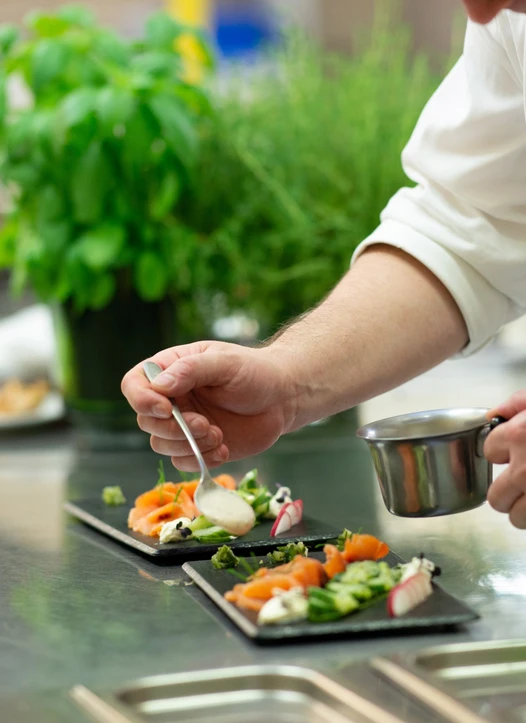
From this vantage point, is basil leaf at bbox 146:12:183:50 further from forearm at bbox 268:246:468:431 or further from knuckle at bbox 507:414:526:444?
knuckle at bbox 507:414:526:444

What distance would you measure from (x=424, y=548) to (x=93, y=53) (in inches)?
48.1

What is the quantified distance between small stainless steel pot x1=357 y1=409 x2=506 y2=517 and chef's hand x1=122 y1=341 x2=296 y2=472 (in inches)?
6.2

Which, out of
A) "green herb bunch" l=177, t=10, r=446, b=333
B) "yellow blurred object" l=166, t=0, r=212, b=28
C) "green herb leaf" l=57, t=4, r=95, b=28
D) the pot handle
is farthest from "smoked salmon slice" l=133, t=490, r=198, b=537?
"yellow blurred object" l=166, t=0, r=212, b=28

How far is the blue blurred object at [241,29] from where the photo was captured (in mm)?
5658

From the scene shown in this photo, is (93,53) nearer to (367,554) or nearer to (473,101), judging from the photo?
(473,101)

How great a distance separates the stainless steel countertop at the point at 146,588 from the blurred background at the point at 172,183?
1.12 ft

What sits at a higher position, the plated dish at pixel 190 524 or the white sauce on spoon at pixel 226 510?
the white sauce on spoon at pixel 226 510

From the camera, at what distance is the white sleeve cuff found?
55.5 inches

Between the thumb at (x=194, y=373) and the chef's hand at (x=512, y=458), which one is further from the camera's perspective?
the thumb at (x=194, y=373)

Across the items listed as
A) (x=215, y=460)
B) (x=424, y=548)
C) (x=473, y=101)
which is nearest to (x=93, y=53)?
(x=473, y=101)

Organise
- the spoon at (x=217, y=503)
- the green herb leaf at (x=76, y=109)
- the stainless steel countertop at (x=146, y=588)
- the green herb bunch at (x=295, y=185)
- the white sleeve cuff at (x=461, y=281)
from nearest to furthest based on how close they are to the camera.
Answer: the stainless steel countertop at (x=146, y=588)
the spoon at (x=217, y=503)
the white sleeve cuff at (x=461, y=281)
the green herb leaf at (x=76, y=109)
the green herb bunch at (x=295, y=185)

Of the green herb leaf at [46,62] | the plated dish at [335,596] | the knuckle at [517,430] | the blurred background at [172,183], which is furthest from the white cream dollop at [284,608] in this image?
the green herb leaf at [46,62]

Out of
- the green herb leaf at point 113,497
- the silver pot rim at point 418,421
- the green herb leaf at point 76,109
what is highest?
the green herb leaf at point 76,109

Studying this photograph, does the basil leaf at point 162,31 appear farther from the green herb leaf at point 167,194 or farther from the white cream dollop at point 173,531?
the white cream dollop at point 173,531
